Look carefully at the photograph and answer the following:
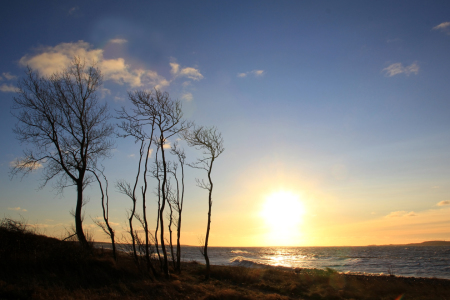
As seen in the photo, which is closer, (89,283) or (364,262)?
(89,283)

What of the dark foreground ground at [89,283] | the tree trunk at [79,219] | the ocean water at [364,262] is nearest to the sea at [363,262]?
the ocean water at [364,262]

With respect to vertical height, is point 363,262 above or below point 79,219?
below

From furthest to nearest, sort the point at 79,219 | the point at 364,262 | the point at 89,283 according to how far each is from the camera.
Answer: the point at 364,262
the point at 79,219
the point at 89,283

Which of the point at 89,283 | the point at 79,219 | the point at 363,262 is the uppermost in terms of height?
the point at 79,219

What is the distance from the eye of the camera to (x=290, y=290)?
49.8 feet

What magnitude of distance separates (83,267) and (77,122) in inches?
399

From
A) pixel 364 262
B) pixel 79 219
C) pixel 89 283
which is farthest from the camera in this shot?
pixel 364 262

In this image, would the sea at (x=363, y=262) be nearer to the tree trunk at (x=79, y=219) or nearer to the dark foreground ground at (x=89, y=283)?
the dark foreground ground at (x=89, y=283)

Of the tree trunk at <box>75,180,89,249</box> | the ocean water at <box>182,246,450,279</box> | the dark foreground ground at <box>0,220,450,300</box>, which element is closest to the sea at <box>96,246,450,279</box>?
the ocean water at <box>182,246,450,279</box>

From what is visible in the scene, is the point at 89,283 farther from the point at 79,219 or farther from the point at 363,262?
the point at 363,262

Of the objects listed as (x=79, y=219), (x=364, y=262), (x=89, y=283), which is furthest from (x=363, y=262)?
(x=89, y=283)

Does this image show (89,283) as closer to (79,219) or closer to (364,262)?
(79,219)

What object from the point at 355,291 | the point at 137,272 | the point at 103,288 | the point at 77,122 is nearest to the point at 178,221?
the point at 137,272

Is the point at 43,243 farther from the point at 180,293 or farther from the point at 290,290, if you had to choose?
the point at 290,290
